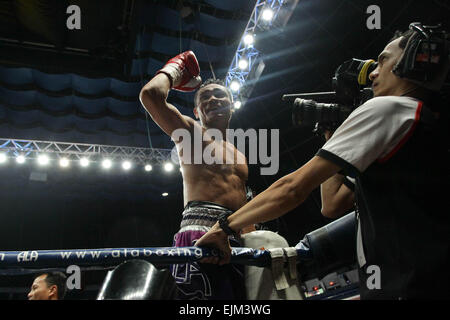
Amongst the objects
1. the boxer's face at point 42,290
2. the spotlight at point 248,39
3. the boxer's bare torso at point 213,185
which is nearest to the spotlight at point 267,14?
the spotlight at point 248,39

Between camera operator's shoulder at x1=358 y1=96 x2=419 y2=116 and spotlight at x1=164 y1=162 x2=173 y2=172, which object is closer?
camera operator's shoulder at x1=358 y1=96 x2=419 y2=116

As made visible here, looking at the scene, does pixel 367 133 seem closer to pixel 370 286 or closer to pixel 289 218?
pixel 370 286

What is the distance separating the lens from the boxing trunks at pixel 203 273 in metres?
1.52

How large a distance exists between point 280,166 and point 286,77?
2.35m

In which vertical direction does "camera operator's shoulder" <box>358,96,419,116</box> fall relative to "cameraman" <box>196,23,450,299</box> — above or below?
above

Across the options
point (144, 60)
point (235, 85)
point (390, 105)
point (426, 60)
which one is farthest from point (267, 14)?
point (390, 105)

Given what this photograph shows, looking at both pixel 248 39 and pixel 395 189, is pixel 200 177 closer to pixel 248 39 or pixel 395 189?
pixel 395 189

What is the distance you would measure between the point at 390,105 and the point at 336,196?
2.14 feet

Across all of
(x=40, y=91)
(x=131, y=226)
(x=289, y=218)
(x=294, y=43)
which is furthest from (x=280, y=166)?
(x=131, y=226)

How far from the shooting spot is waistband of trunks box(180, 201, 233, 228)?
173cm

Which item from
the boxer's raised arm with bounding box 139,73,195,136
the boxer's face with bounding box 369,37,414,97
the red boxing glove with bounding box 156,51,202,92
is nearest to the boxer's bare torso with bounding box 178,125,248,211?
the boxer's raised arm with bounding box 139,73,195,136

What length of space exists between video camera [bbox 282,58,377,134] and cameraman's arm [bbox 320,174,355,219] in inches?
10.0

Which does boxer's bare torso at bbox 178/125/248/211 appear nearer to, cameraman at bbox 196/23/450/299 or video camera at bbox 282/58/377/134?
video camera at bbox 282/58/377/134

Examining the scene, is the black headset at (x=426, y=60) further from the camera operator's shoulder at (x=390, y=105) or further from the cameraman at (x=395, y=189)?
the camera operator's shoulder at (x=390, y=105)
